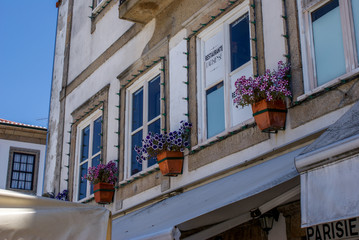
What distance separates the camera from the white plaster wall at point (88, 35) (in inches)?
451

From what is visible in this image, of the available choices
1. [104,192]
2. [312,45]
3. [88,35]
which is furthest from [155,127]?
[88,35]

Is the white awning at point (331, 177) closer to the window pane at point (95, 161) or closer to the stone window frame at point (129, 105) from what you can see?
the stone window frame at point (129, 105)

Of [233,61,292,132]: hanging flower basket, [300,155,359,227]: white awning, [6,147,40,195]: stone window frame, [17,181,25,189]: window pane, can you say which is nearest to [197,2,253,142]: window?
[233,61,292,132]: hanging flower basket

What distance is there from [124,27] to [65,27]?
3293 mm

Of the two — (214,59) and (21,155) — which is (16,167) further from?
(214,59)

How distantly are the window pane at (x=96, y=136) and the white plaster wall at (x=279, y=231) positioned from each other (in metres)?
5.16

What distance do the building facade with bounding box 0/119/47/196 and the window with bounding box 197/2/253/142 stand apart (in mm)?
17088

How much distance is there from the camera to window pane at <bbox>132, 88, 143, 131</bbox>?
10098mm

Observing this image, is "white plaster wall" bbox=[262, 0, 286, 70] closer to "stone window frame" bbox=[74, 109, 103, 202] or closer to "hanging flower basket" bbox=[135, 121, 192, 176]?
"hanging flower basket" bbox=[135, 121, 192, 176]

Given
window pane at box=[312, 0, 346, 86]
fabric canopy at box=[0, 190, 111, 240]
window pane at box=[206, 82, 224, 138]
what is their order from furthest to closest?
window pane at box=[206, 82, 224, 138] < window pane at box=[312, 0, 346, 86] < fabric canopy at box=[0, 190, 111, 240]

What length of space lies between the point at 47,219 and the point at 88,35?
8.05m

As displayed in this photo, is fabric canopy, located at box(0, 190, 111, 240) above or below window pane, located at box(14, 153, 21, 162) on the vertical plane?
below

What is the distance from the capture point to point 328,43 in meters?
6.50

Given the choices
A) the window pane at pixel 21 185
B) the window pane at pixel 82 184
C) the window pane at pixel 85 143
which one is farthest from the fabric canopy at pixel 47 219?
the window pane at pixel 21 185
